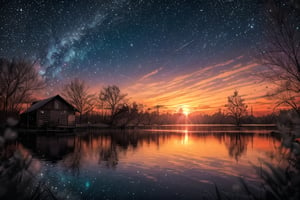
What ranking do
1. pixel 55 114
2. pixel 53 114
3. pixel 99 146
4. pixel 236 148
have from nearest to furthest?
pixel 236 148 < pixel 99 146 < pixel 53 114 < pixel 55 114

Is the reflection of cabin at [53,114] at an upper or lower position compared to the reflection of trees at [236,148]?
upper

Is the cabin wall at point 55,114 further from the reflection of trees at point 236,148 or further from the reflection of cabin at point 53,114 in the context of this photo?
the reflection of trees at point 236,148

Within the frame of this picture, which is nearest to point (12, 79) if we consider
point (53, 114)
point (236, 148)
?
point (53, 114)

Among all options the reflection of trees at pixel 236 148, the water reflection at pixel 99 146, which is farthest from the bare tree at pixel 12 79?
the reflection of trees at pixel 236 148

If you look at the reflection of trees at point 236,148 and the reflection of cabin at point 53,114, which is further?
the reflection of cabin at point 53,114

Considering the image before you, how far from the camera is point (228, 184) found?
7.74 meters

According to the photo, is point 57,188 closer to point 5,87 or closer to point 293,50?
point 293,50

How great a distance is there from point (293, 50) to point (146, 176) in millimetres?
7525

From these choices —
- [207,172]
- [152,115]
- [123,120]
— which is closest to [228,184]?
[207,172]

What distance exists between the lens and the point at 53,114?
129ft

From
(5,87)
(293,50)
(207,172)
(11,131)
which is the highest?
(5,87)

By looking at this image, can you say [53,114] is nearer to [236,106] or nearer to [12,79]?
[12,79]

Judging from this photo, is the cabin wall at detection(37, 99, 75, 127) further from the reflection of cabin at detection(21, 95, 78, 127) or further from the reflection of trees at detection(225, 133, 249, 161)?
the reflection of trees at detection(225, 133, 249, 161)

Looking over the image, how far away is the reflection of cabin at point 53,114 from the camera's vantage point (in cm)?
3812
